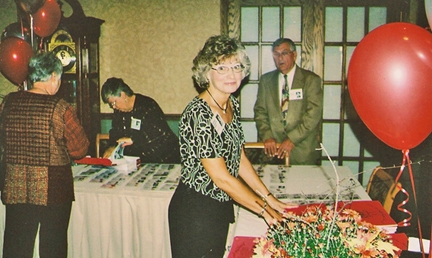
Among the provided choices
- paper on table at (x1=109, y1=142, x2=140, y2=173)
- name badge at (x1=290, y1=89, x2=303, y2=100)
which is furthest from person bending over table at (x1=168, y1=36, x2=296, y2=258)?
name badge at (x1=290, y1=89, x2=303, y2=100)

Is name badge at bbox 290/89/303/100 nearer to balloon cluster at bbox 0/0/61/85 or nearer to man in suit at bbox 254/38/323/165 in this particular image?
man in suit at bbox 254/38/323/165

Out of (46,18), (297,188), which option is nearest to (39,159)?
(297,188)

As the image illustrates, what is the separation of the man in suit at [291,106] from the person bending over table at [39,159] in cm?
215

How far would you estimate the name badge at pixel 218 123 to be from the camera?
189 centimetres

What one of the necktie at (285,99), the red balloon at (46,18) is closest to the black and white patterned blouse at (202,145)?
the necktie at (285,99)

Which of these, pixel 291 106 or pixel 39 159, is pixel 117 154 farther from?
pixel 291 106

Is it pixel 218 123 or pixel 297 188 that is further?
pixel 297 188

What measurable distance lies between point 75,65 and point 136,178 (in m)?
2.28

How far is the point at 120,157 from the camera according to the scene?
3074 mm

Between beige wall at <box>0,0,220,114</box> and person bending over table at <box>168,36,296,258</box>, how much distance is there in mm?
2997

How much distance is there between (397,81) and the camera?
1.53 metres

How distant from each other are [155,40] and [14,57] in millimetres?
1829

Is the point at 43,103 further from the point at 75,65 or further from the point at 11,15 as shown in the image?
the point at 11,15

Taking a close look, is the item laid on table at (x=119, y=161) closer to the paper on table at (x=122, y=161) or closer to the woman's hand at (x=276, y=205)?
the paper on table at (x=122, y=161)
